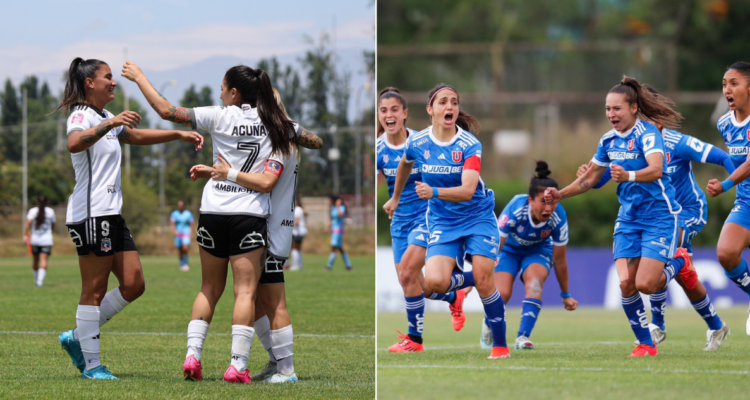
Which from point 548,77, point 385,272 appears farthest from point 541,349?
point 548,77

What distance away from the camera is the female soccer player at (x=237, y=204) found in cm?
589

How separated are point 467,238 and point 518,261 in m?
2.15

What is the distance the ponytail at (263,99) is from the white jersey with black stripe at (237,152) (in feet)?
0.18

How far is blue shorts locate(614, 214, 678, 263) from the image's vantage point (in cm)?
736

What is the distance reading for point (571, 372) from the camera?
5.99 metres

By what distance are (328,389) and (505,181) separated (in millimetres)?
20682

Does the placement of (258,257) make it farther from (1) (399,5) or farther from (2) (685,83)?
(1) (399,5)

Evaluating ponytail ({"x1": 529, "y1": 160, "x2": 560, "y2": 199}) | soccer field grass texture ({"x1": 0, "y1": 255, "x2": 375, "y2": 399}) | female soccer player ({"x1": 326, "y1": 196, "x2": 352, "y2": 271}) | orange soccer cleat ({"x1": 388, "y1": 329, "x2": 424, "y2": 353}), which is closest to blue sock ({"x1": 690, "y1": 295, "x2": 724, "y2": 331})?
ponytail ({"x1": 529, "y1": 160, "x2": 560, "y2": 199})

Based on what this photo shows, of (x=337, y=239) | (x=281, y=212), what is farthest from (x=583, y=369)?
(x=337, y=239)

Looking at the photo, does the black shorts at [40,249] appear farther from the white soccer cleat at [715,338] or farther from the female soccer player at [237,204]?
the white soccer cleat at [715,338]

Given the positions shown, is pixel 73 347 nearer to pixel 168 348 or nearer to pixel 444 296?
pixel 168 348

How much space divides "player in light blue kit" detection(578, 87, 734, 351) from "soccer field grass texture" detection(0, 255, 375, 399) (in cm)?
272

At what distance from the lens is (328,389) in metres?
5.78

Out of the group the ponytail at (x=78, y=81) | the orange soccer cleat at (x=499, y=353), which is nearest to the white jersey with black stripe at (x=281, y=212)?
the ponytail at (x=78, y=81)
